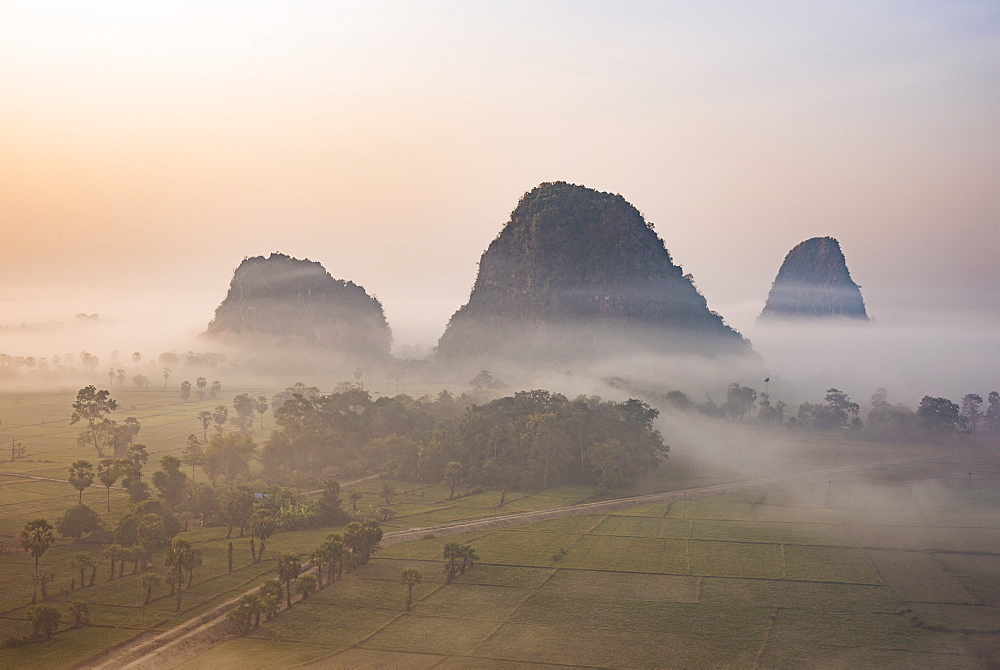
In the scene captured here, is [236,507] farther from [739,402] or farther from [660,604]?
[739,402]

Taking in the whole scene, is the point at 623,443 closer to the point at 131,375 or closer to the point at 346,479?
the point at 346,479

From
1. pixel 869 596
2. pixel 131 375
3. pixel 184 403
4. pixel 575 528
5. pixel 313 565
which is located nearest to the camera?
pixel 869 596

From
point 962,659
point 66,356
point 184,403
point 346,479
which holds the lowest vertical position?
point 962,659

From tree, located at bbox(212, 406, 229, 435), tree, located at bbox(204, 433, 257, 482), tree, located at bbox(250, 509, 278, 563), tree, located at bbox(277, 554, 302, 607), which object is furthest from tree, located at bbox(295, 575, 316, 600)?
tree, located at bbox(212, 406, 229, 435)

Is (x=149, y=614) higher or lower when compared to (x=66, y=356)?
lower

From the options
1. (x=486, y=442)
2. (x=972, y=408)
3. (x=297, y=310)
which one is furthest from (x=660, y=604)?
(x=297, y=310)

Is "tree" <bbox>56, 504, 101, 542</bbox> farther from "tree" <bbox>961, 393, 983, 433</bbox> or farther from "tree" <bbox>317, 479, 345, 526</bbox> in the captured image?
"tree" <bbox>961, 393, 983, 433</bbox>

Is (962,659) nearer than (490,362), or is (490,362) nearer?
(962,659)

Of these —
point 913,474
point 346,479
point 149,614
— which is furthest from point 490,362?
point 149,614

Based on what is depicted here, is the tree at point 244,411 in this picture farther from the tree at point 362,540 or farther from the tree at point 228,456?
the tree at point 362,540
